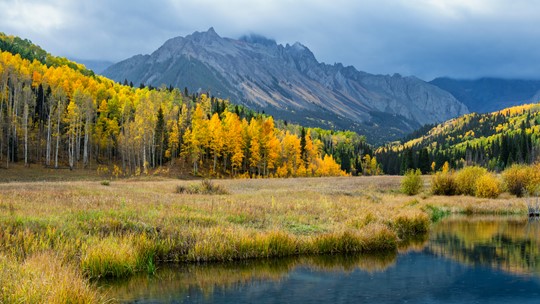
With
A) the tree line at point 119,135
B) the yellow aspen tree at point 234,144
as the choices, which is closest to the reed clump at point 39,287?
the tree line at point 119,135

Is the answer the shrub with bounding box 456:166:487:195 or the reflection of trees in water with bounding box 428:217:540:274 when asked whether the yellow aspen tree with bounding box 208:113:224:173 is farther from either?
the reflection of trees in water with bounding box 428:217:540:274

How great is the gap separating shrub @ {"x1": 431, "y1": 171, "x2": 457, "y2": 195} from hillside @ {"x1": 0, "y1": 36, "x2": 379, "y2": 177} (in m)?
48.8

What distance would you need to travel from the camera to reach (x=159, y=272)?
68.2 feet

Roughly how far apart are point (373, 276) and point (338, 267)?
209cm

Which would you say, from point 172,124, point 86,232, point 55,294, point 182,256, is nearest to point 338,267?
point 182,256

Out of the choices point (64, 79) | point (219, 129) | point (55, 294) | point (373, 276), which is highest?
point (64, 79)

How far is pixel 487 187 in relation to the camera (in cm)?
6234

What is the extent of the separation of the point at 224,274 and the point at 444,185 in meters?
51.8

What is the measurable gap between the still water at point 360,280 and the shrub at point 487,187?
116 ft

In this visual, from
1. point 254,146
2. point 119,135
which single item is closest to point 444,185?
point 254,146

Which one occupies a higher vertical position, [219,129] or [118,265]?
[219,129]

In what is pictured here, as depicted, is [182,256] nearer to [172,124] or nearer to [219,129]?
[219,129]

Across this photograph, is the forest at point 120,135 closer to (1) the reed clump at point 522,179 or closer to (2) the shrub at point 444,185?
(2) the shrub at point 444,185

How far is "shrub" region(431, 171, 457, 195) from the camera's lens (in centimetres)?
6544
